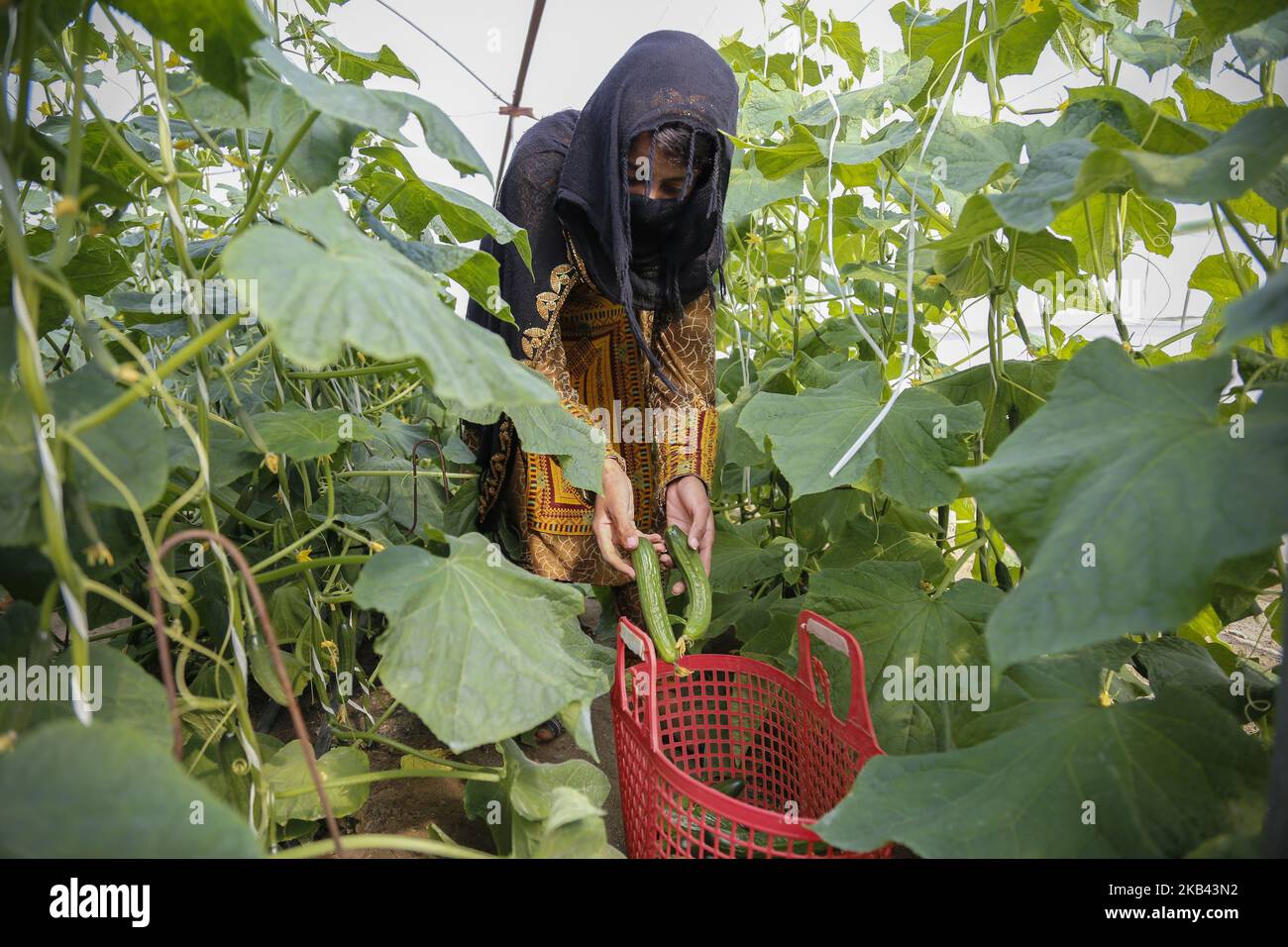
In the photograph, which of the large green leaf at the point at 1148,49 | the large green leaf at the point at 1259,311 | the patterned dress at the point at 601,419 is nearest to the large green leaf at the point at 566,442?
the patterned dress at the point at 601,419

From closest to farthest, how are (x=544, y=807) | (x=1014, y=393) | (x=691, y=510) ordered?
(x=544, y=807), (x=1014, y=393), (x=691, y=510)

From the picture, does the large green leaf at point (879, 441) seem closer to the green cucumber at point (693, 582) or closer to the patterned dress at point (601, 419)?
the green cucumber at point (693, 582)

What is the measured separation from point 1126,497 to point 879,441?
509 mm

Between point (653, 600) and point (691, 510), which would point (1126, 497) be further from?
point (691, 510)

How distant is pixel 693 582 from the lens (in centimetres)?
152

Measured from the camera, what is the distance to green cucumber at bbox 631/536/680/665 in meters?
1.37

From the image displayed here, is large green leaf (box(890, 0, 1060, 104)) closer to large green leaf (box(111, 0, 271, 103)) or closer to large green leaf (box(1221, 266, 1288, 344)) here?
large green leaf (box(1221, 266, 1288, 344))

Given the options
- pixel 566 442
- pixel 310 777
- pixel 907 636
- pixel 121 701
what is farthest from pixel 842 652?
pixel 121 701

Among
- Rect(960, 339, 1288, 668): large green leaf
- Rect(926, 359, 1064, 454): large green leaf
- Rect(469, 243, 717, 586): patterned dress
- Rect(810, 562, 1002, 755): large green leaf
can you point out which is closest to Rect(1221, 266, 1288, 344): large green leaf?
Rect(960, 339, 1288, 668): large green leaf

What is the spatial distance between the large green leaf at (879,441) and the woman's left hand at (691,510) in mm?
446

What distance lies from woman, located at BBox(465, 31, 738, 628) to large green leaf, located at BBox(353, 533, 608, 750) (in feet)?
2.21

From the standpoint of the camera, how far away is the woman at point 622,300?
155 centimetres

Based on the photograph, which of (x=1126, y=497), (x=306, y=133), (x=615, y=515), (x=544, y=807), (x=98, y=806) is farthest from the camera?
(x=615, y=515)
